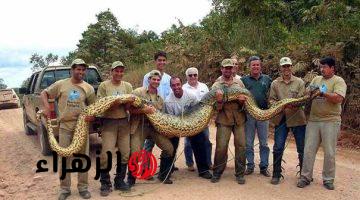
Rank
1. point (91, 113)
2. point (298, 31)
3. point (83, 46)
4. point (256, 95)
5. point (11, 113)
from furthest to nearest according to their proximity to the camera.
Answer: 1. point (83, 46)
2. point (11, 113)
3. point (298, 31)
4. point (256, 95)
5. point (91, 113)

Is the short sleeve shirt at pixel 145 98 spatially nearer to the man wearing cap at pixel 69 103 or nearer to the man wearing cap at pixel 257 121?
the man wearing cap at pixel 69 103

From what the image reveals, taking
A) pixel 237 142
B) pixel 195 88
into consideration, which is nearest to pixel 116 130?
pixel 195 88

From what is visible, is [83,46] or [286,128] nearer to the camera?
[286,128]

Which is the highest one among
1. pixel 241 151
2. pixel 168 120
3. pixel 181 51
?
pixel 181 51

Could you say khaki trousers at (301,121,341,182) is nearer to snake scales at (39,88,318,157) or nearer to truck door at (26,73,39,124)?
snake scales at (39,88,318,157)

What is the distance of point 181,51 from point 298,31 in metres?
4.65

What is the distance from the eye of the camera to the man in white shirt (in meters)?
6.57

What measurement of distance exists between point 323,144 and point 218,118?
65.6 inches

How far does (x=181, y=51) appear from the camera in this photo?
54.4ft

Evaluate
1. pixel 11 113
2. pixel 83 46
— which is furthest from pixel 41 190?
pixel 83 46

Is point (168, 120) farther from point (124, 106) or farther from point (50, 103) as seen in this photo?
point (50, 103)

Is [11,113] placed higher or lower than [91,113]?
lower

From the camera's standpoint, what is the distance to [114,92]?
6.07m

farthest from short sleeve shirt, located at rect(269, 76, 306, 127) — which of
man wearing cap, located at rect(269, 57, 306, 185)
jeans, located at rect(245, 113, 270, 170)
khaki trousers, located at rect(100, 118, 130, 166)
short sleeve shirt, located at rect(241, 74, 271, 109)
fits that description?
khaki trousers, located at rect(100, 118, 130, 166)
